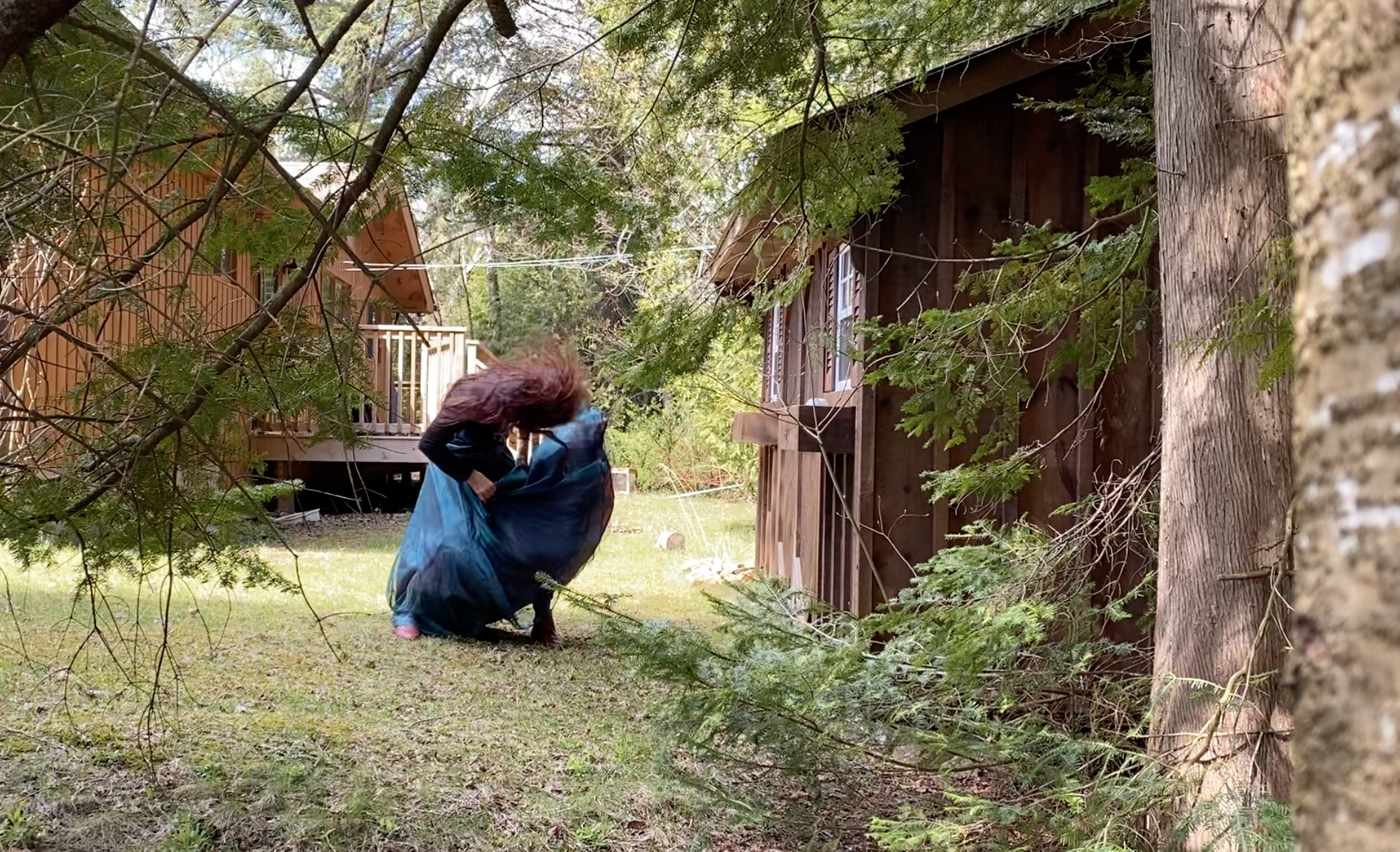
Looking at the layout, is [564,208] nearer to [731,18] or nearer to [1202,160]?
[731,18]

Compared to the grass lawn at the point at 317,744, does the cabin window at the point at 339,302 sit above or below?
above

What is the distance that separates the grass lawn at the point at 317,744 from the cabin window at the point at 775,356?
15.0ft

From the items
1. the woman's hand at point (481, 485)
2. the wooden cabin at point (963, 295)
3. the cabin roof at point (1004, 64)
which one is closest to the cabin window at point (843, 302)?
the wooden cabin at point (963, 295)

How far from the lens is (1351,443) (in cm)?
65

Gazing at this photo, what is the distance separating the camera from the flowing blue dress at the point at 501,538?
7566mm

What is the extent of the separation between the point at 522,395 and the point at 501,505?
94cm

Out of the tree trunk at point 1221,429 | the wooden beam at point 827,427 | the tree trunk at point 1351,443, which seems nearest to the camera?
the tree trunk at point 1351,443

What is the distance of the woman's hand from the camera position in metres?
7.55

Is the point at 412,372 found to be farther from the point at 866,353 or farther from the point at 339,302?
the point at 339,302

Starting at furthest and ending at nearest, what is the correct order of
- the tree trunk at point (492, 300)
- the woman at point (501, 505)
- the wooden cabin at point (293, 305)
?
1. the tree trunk at point (492, 300)
2. the woman at point (501, 505)
3. the wooden cabin at point (293, 305)

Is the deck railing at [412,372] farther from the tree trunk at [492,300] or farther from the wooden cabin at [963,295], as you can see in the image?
the wooden cabin at [963,295]

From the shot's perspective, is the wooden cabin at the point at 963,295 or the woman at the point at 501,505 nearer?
the wooden cabin at the point at 963,295

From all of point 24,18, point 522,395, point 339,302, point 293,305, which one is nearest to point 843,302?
point 522,395

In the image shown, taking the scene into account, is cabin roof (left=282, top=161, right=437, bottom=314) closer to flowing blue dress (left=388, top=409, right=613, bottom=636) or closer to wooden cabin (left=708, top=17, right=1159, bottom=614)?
flowing blue dress (left=388, top=409, right=613, bottom=636)
